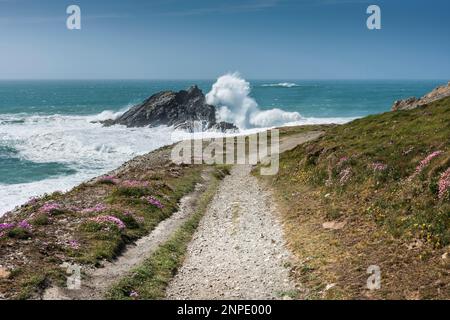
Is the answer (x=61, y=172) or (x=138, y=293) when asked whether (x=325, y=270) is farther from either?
(x=61, y=172)

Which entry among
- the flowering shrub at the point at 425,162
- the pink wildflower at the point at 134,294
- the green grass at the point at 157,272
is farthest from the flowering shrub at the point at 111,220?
the flowering shrub at the point at 425,162

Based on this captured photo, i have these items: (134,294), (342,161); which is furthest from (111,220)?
(342,161)

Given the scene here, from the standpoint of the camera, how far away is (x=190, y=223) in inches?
1125

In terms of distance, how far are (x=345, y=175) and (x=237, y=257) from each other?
12.1m

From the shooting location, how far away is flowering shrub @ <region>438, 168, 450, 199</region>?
1961 centimetres

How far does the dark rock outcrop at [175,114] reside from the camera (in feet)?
409

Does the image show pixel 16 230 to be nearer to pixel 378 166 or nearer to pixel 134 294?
pixel 134 294

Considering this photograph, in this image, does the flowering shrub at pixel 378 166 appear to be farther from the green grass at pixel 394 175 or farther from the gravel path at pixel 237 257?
the gravel path at pixel 237 257

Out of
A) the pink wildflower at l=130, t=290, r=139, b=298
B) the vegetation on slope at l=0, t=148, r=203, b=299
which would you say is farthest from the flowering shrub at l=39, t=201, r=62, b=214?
the pink wildflower at l=130, t=290, r=139, b=298

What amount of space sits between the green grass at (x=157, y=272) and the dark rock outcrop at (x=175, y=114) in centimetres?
9666

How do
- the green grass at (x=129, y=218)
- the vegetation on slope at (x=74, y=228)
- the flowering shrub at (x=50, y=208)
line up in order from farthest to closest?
1. the flowering shrub at (x=50, y=208)
2. the green grass at (x=129, y=218)
3. the vegetation on slope at (x=74, y=228)

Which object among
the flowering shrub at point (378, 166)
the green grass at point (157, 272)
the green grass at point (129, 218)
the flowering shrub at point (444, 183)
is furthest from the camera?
the flowering shrub at point (378, 166)

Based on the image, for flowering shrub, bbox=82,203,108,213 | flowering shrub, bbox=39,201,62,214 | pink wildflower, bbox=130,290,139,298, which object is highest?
flowering shrub, bbox=39,201,62,214

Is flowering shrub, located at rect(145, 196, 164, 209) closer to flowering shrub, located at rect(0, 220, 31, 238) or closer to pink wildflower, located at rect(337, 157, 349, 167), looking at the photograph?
flowering shrub, located at rect(0, 220, 31, 238)
